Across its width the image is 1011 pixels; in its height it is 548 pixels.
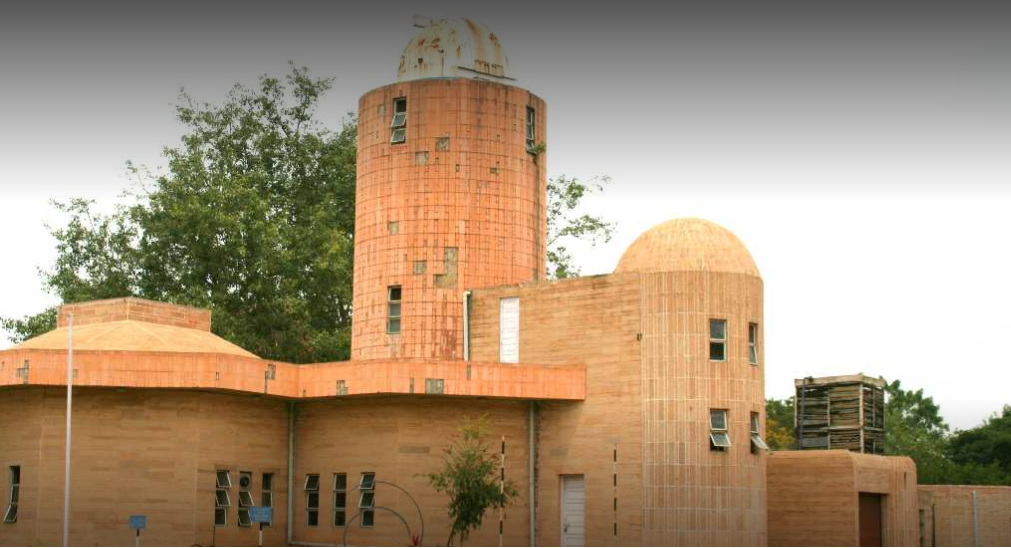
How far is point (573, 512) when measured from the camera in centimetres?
3709

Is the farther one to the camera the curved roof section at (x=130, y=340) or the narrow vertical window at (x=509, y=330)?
the narrow vertical window at (x=509, y=330)

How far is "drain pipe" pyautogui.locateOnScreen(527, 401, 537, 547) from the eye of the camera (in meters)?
37.7

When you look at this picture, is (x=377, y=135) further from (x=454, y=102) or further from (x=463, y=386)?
(x=463, y=386)

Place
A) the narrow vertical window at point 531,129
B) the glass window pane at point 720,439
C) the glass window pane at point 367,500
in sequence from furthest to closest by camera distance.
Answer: the narrow vertical window at point 531,129 < the glass window pane at point 367,500 < the glass window pane at point 720,439

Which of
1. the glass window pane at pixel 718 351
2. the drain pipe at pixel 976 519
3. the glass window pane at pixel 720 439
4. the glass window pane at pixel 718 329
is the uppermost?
the glass window pane at pixel 718 329

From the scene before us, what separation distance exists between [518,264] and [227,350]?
9.22 metres

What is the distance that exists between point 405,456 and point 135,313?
382 inches

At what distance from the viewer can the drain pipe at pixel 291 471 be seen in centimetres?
3928

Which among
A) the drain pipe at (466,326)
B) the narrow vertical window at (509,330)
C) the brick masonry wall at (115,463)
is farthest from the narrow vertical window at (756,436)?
the brick masonry wall at (115,463)

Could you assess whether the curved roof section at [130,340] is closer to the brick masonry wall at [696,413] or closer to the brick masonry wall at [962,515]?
the brick masonry wall at [696,413]

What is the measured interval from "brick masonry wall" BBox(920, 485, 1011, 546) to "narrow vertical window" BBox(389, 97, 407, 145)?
799 inches

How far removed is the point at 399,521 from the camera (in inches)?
1462

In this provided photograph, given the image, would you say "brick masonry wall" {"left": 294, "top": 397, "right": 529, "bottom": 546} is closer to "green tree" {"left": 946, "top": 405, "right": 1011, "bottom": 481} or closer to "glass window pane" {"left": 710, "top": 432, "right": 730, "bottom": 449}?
"glass window pane" {"left": 710, "top": 432, "right": 730, "bottom": 449}

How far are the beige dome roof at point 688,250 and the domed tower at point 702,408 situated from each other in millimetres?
716
